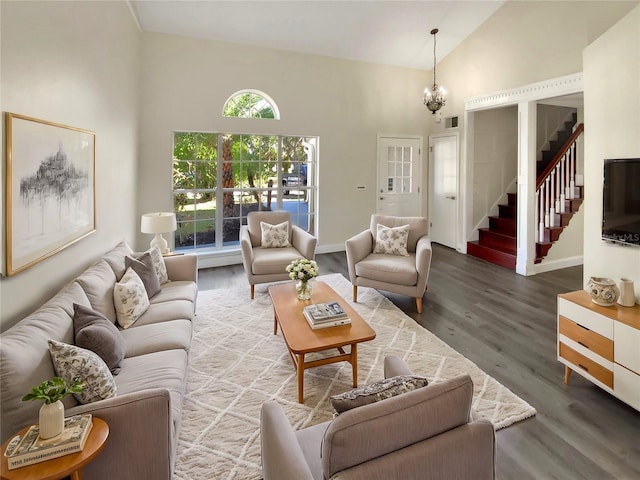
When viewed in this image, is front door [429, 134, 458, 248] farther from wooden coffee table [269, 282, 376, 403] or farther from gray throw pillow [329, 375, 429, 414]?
gray throw pillow [329, 375, 429, 414]

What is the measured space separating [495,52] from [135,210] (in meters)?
5.89

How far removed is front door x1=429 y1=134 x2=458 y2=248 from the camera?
259 inches

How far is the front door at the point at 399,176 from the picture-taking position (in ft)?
22.5

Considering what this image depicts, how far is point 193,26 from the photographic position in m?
4.95

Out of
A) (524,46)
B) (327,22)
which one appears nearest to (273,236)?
(327,22)

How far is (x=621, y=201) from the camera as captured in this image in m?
2.63

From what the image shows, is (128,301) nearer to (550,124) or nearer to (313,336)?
(313,336)

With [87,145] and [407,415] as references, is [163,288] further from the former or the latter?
[407,415]

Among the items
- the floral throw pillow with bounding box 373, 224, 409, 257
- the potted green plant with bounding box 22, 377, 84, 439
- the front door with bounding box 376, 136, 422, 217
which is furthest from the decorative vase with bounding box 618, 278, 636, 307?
the front door with bounding box 376, 136, 422, 217

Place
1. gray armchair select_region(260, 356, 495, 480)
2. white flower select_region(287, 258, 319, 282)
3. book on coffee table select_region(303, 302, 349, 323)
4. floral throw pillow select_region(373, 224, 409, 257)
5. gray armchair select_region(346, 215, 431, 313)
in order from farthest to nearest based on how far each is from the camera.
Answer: floral throw pillow select_region(373, 224, 409, 257), gray armchair select_region(346, 215, 431, 313), white flower select_region(287, 258, 319, 282), book on coffee table select_region(303, 302, 349, 323), gray armchair select_region(260, 356, 495, 480)

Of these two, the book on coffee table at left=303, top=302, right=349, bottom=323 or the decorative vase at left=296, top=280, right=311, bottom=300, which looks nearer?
the book on coffee table at left=303, top=302, right=349, bottom=323

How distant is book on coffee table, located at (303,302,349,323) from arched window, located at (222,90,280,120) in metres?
4.00

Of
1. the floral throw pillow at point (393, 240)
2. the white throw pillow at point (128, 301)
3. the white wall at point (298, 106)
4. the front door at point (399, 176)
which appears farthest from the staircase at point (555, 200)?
the white throw pillow at point (128, 301)

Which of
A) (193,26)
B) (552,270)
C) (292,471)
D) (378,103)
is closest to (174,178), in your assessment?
(193,26)
